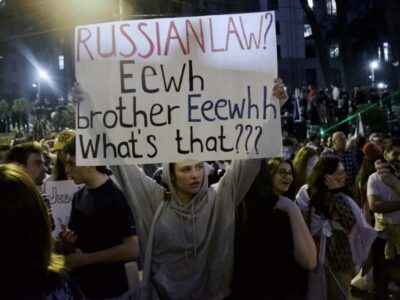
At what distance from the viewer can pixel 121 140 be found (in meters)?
3.51

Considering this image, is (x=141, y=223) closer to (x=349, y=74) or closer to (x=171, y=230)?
(x=171, y=230)

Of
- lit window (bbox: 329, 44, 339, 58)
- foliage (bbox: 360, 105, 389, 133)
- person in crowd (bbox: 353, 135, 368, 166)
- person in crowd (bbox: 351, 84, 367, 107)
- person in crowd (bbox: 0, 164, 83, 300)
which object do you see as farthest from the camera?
lit window (bbox: 329, 44, 339, 58)

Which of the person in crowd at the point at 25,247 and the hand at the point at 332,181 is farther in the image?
the hand at the point at 332,181

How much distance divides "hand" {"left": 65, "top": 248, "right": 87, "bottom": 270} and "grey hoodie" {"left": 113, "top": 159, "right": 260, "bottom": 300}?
37cm

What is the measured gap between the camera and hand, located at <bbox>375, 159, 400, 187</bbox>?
18.7 ft

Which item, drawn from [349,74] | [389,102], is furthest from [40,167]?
[349,74]

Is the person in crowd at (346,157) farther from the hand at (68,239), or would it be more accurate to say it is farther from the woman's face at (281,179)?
the hand at (68,239)

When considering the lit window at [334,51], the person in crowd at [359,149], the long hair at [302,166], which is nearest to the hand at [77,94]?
the long hair at [302,166]

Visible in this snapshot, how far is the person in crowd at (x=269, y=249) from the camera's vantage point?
334 centimetres

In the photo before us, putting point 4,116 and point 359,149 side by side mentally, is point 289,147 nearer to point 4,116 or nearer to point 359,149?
point 359,149

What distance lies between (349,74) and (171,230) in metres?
33.3

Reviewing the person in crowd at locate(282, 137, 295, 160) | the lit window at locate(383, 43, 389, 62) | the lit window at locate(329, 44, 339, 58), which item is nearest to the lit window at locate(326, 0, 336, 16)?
the lit window at locate(329, 44, 339, 58)

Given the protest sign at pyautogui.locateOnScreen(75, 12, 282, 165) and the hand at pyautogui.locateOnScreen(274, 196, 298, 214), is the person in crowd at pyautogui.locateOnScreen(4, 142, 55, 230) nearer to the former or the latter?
the protest sign at pyautogui.locateOnScreen(75, 12, 282, 165)

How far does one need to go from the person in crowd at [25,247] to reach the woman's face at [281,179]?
6.89 ft
